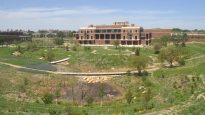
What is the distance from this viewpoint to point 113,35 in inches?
5689

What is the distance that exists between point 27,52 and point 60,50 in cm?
1170

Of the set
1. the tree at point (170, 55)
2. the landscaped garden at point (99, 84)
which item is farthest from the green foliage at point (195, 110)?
the tree at point (170, 55)

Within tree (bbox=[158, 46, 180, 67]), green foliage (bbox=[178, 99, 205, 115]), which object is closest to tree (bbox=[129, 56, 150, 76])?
tree (bbox=[158, 46, 180, 67])

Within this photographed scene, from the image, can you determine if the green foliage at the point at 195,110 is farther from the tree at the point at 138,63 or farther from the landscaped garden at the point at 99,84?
the tree at the point at 138,63

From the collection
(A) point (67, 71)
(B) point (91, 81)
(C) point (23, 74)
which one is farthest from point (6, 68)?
(B) point (91, 81)

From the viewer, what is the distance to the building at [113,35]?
5531 inches

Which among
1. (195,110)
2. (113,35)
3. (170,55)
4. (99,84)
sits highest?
(113,35)

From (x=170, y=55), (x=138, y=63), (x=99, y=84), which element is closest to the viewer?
(x=99, y=84)

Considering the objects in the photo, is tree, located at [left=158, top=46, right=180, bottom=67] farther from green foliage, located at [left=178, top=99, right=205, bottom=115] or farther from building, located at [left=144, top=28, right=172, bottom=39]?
building, located at [left=144, top=28, right=172, bottom=39]

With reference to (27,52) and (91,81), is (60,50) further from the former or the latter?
(91,81)

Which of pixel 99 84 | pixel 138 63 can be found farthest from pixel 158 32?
pixel 99 84

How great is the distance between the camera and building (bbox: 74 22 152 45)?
140500mm

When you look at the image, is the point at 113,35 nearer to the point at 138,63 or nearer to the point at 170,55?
the point at 170,55

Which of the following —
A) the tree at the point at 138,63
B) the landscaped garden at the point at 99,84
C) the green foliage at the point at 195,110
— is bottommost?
the landscaped garden at the point at 99,84
